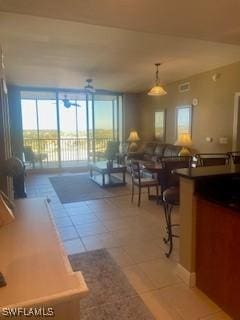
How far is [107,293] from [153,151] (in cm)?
529

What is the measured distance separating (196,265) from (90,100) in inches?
272

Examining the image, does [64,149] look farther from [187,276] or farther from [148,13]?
[187,276]

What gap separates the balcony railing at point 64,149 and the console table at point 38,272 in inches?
268

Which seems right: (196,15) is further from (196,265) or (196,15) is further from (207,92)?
(207,92)

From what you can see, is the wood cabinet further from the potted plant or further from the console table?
the potted plant

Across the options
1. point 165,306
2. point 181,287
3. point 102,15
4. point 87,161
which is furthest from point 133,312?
point 87,161

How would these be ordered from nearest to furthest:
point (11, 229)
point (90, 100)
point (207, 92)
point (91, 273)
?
1. point (11, 229)
2. point (91, 273)
3. point (207, 92)
4. point (90, 100)

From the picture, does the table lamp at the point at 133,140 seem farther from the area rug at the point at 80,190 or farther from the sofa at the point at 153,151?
the area rug at the point at 80,190

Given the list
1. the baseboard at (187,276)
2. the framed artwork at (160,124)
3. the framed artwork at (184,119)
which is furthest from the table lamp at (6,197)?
the framed artwork at (160,124)

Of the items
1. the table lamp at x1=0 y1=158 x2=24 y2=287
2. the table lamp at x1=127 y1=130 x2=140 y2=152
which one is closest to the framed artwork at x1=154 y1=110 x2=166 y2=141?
the table lamp at x1=127 y1=130 x2=140 y2=152

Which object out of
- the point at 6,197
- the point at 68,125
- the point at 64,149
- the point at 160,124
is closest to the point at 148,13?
the point at 6,197

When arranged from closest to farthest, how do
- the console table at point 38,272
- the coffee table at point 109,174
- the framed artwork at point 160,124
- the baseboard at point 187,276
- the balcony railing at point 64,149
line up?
the console table at point 38,272 → the baseboard at point 187,276 → the coffee table at point 109,174 → the framed artwork at point 160,124 → the balcony railing at point 64,149

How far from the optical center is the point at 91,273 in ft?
7.65

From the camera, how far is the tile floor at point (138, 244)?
1918 millimetres
